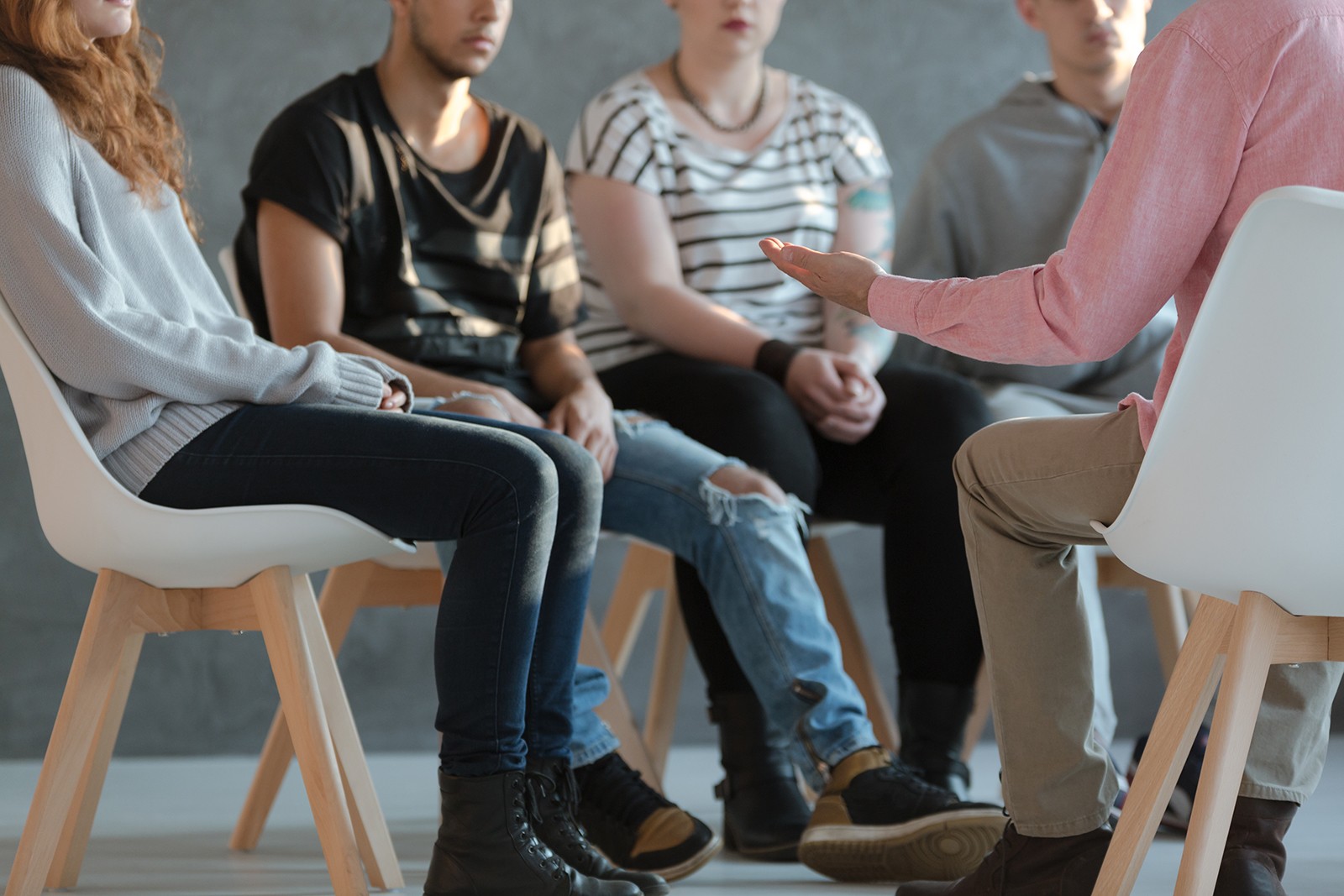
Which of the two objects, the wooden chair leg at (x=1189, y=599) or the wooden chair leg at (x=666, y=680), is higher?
the wooden chair leg at (x=1189, y=599)

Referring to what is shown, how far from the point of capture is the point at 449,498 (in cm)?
129

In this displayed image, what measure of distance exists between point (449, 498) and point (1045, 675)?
0.55 metres

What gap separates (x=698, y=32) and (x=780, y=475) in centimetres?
78

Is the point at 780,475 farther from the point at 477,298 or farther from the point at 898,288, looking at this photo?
the point at 898,288

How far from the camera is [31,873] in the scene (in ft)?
4.25

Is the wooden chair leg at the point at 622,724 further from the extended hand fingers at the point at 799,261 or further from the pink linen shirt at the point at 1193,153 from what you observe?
the pink linen shirt at the point at 1193,153

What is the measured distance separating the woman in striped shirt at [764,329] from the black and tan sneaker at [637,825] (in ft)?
0.52

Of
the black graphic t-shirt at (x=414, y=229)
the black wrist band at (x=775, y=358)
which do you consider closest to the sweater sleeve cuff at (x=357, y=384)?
the black graphic t-shirt at (x=414, y=229)

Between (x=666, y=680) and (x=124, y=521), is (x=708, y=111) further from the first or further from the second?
(x=124, y=521)

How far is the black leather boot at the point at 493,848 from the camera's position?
4.11 feet

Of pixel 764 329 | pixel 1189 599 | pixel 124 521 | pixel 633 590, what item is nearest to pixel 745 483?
pixel 764 329

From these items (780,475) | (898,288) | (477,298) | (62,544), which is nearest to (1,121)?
(62,544)

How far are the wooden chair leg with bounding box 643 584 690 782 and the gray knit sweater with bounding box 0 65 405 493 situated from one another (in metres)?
0.87

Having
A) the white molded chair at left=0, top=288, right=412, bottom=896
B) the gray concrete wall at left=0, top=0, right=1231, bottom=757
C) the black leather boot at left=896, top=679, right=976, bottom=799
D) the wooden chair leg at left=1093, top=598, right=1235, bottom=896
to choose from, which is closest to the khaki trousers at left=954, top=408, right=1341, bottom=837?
the wooden chair leg at left=1093, top=598, right=1235, bottom=896
